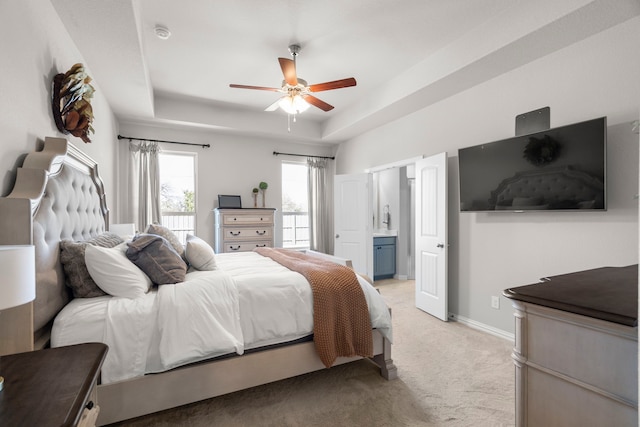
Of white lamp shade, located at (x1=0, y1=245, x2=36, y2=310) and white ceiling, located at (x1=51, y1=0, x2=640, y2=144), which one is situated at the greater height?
white ceiling, located at (x1=51, y1=0, x2=640, y2=144)

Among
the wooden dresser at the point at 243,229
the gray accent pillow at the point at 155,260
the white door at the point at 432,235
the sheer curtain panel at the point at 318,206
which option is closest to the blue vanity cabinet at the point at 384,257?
the sheer curtain panel at the point at 318,206

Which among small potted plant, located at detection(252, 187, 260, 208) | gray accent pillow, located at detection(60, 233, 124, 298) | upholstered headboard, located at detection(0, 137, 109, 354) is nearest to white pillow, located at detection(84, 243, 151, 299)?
gray accent pillow, located at detection(60, 233, 124, 298)

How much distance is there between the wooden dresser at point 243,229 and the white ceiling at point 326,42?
5.67 ft

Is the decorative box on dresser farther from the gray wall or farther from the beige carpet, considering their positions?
the gray wall

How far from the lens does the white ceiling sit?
2252 millimetres

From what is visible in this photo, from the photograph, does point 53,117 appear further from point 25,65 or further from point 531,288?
point 531,288

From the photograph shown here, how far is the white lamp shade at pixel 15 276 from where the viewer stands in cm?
75

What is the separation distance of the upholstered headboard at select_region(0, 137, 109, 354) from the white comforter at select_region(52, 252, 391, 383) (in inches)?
4.9

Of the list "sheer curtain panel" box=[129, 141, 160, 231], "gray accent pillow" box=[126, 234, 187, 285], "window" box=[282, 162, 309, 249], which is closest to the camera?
"gray accent pillow" box=[126, 234, 187, 285]

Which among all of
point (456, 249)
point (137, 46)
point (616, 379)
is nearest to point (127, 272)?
point (137, 46)

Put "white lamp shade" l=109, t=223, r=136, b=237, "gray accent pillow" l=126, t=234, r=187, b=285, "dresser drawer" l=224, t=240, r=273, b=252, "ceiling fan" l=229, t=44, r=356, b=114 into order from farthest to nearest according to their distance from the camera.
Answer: "dresser drawer" l=224, t=240, r=273, b=252
"white lamp shade" l=109, t=223, r=136, b=237
"ceiling fan" l=229, t=44, r=356, b=114
"gray accent pillow" l=126, t=234, r=187, b=285

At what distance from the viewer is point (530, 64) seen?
279 cm

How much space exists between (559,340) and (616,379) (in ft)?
0.48

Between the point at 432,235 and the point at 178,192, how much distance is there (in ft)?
13.1
